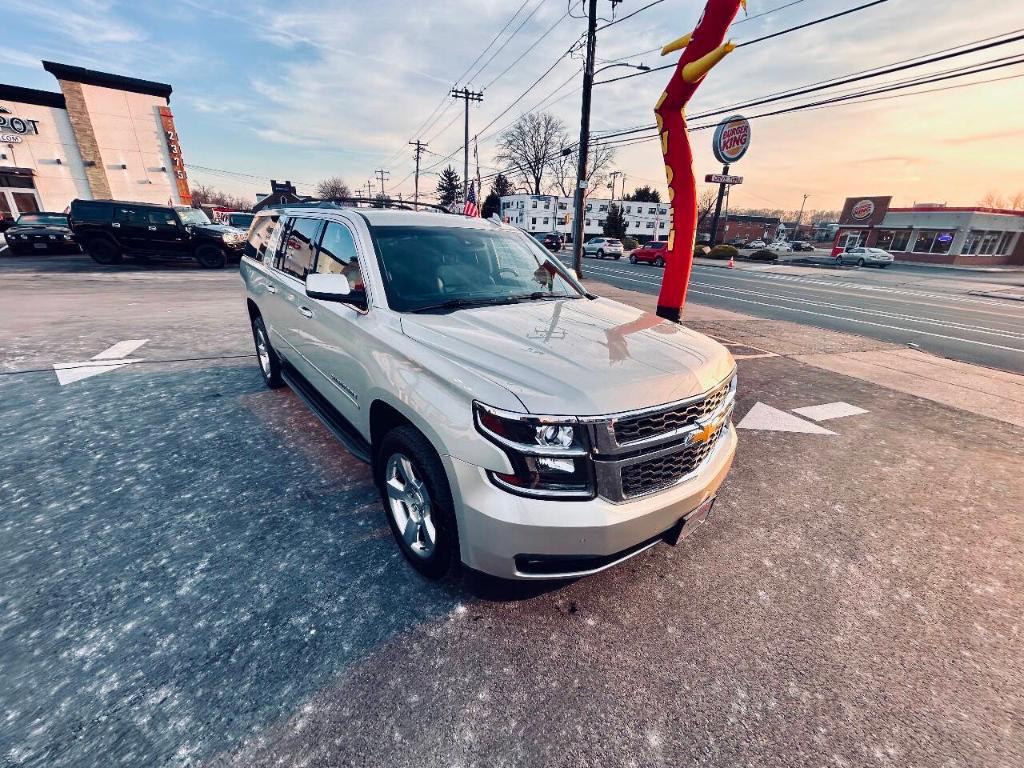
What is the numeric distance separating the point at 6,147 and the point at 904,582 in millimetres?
41814

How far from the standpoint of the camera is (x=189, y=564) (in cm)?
246

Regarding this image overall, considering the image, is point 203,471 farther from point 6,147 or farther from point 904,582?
point 6,147

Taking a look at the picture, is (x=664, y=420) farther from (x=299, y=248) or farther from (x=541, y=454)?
(x=299, y=248)

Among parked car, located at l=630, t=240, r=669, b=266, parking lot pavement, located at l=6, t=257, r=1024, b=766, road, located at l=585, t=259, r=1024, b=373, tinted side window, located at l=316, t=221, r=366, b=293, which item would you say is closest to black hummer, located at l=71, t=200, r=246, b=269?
tinted side window, located at l=316, t=221, r=366, b=293

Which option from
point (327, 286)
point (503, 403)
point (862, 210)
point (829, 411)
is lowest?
point (829, 411)

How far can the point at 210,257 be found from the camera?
53.5 ft

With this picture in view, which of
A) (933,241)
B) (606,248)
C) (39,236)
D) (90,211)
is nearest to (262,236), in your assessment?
(90,211)

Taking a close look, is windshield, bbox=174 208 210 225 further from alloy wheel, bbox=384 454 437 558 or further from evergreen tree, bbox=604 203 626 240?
evergreen tree, bbox=604 203 626 240

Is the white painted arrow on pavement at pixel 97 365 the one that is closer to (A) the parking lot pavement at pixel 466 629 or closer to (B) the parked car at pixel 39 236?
(A) the parking lot pavement at pixel 466 629

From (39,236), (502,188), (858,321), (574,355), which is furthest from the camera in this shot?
(502,188)

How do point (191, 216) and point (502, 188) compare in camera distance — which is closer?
point (191, 216)

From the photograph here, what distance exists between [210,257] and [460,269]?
56.7 feet

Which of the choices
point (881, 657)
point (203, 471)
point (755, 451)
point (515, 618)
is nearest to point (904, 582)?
point (881, 657)

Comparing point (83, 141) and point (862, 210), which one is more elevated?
point (83, 141)
